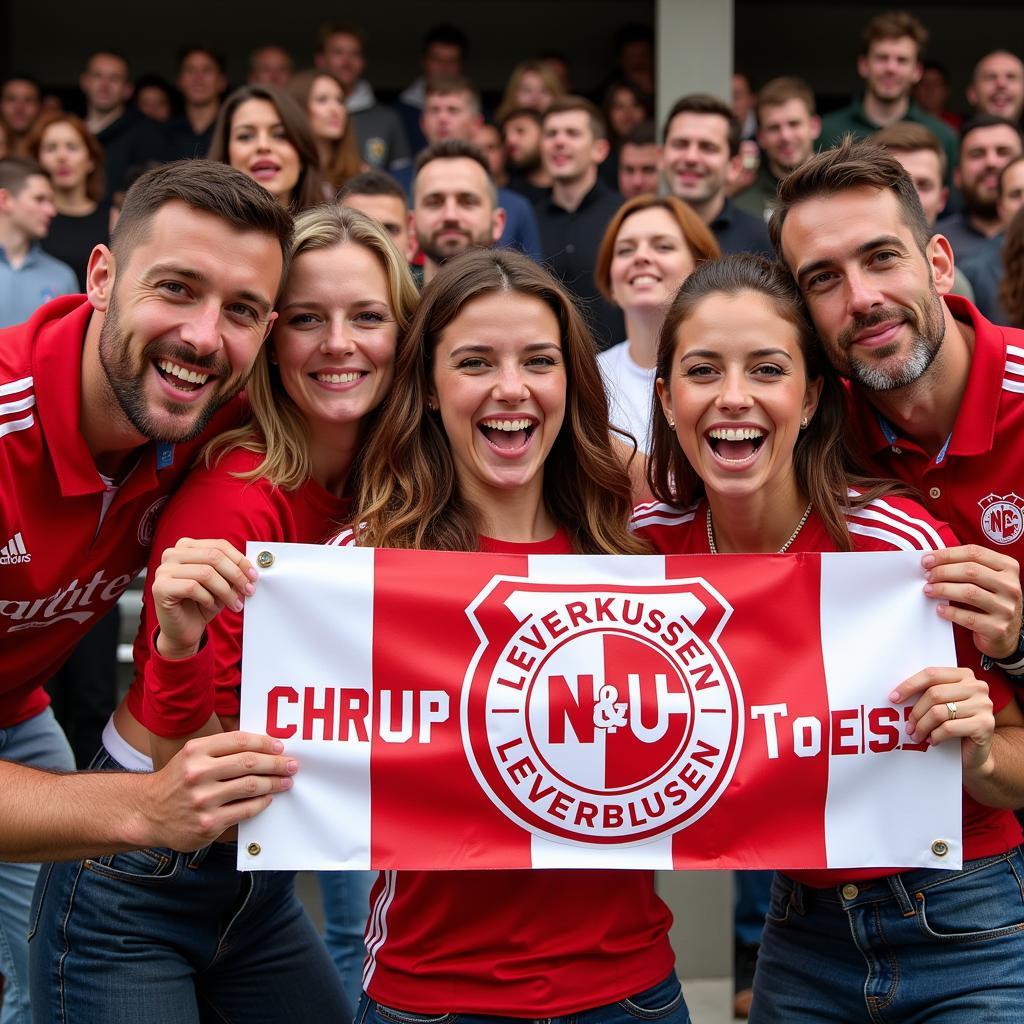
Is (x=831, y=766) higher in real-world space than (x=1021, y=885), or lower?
higher

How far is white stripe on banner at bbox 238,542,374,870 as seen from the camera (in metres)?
2.70

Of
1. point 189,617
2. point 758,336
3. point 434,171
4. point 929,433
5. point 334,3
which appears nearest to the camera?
point 189,617

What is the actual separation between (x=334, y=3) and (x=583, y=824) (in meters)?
11.0

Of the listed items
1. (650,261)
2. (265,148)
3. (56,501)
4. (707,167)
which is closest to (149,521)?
(56,501)

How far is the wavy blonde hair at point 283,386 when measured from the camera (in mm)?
3021

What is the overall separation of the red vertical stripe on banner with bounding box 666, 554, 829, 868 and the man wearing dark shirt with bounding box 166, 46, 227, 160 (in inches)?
276

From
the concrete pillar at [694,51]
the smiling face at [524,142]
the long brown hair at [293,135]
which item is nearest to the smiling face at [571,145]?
the concrete pillar at [694,51]

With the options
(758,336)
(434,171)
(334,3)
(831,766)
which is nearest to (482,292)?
(758,336)

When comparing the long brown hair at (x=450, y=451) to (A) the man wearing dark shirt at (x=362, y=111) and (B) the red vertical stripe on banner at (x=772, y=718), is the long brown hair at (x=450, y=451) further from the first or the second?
(A) the man wearing dark shirt at (x=362, y=111)

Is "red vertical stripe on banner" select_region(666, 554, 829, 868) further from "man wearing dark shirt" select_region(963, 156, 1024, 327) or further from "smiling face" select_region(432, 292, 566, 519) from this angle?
"man wearing dark shirt" select_region(963, 156, 1024, 327)

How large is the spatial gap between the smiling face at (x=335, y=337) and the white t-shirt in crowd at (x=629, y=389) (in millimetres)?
1411

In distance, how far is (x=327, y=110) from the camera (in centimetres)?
672

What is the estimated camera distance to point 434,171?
5.70m

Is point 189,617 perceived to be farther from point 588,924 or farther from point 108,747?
point 588,924
